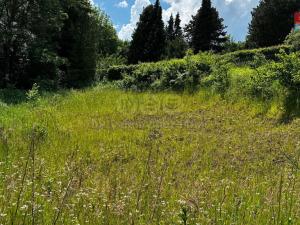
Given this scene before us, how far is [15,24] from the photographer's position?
2348 centimetres

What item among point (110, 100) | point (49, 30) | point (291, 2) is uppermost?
point (291, 2)

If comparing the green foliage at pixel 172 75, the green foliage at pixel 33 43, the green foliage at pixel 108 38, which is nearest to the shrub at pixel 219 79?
the green foliage at pixel 172 75

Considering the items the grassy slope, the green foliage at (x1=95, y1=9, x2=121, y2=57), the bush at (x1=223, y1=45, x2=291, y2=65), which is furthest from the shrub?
the green foliage at (x1=95, y1=9, x2=121, y2=57)

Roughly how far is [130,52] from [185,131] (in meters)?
39.2

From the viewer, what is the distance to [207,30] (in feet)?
179

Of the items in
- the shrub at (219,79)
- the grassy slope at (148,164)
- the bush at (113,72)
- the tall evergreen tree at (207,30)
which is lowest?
the grassy slope at (148,164)

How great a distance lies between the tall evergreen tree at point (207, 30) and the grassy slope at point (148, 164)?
3909cm

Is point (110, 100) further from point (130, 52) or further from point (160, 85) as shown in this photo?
point (130, 52)

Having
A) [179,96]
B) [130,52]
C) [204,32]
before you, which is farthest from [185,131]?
[204,32]

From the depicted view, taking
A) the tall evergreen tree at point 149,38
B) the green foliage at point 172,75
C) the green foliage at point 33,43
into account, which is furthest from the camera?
the tall evergreen tree at point 149,38

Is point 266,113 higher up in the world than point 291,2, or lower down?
lower down

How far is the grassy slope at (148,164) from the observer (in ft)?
14.4

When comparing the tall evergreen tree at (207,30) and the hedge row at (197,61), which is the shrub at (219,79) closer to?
the hedge row at (197,61)

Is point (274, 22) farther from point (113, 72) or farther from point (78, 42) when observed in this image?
point (78, 42)
